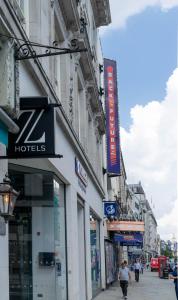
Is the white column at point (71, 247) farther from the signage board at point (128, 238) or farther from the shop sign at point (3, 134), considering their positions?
the signage board at point (128, 238)

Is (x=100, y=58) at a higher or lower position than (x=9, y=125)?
higher

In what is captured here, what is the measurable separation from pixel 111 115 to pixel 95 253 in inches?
451

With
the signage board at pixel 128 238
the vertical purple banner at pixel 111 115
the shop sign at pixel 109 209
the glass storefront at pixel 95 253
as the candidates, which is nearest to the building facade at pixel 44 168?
the glass storefront at pixel 95 253

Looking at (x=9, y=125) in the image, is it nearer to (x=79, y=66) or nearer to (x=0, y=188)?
(x=0, y=188)

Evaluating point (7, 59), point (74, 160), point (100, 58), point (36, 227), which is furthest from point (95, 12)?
point (7, 59)

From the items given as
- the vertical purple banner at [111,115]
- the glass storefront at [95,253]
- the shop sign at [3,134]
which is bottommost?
the glass storefront at [95,253]

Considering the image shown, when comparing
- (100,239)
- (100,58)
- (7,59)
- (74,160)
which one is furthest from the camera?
(100,58)

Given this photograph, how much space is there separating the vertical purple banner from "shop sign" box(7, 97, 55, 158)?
26.5m

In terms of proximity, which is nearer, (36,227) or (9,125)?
(9,125)

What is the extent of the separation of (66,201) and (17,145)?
816cm

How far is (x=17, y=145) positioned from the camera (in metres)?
9.91

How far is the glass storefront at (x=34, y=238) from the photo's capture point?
523 inches

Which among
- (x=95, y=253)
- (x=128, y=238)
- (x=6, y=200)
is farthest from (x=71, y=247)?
(x=128, y=238)

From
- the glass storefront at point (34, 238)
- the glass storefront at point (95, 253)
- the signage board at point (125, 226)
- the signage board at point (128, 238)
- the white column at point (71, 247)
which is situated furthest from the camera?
the signage board at point (128, 238)
